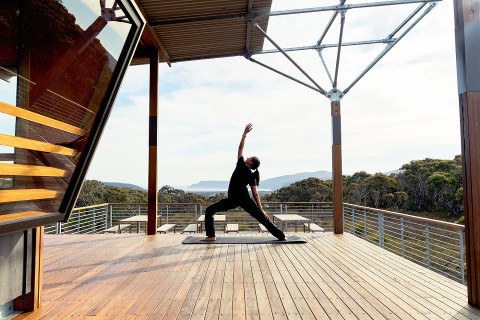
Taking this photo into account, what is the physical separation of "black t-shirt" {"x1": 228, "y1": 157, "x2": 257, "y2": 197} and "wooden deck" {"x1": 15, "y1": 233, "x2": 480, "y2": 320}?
2.51ft

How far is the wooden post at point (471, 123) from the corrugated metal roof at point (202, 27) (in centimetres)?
280

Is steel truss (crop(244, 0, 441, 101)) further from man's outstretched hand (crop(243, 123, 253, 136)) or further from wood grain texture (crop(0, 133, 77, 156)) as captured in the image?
wood grain texture (crop(0, 133, 77, 156))

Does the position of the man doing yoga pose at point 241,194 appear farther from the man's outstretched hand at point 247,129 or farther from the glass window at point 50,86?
the glass window at point 50,86

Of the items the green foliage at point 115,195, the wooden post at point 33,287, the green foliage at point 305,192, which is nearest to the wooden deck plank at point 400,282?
the wooden post at point 33,287

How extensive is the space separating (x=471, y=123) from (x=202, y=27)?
3.89 m

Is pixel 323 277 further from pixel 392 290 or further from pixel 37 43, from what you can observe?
pixel 37 43

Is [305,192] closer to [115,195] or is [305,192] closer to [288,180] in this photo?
[115,195]

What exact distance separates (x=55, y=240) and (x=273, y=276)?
367cm

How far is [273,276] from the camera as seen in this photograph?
9.86 feet

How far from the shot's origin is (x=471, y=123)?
2.36 m

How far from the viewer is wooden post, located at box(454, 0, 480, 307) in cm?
232

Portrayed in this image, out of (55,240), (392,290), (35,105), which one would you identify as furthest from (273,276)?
(55,240)

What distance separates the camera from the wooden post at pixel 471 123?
2322mm

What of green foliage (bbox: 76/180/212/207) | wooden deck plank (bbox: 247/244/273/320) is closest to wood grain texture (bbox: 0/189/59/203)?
wooden deck plank (bbox: 247/244/273/320)
